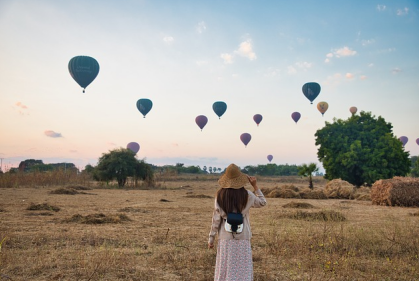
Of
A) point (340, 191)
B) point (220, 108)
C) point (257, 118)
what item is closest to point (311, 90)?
Result: point (220, 108)

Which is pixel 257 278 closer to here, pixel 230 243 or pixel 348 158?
pixel 230 243

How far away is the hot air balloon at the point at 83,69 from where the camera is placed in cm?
3562

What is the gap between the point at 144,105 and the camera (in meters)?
48.4

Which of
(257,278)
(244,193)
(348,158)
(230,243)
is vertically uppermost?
(348,158)

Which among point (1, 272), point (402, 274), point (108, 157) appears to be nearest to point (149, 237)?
point (1, 272)

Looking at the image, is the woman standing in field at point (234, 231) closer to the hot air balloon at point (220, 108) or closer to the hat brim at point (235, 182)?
the hat brim at point (235, 182)

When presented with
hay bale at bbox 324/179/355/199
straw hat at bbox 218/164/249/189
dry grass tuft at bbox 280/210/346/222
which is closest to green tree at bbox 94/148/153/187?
hay bale at bbox 324/179/355/199

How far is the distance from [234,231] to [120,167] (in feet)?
110

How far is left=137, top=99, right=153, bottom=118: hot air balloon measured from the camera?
159 feet

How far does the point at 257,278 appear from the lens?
229 inches

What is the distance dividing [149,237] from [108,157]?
30455 mm

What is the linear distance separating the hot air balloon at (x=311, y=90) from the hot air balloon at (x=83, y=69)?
2679 centimetres

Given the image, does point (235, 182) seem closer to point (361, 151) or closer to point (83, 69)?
point (361, 151)

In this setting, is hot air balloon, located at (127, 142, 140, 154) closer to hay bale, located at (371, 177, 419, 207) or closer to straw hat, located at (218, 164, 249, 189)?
hay bale, located at (371, 177, 419, 207)
